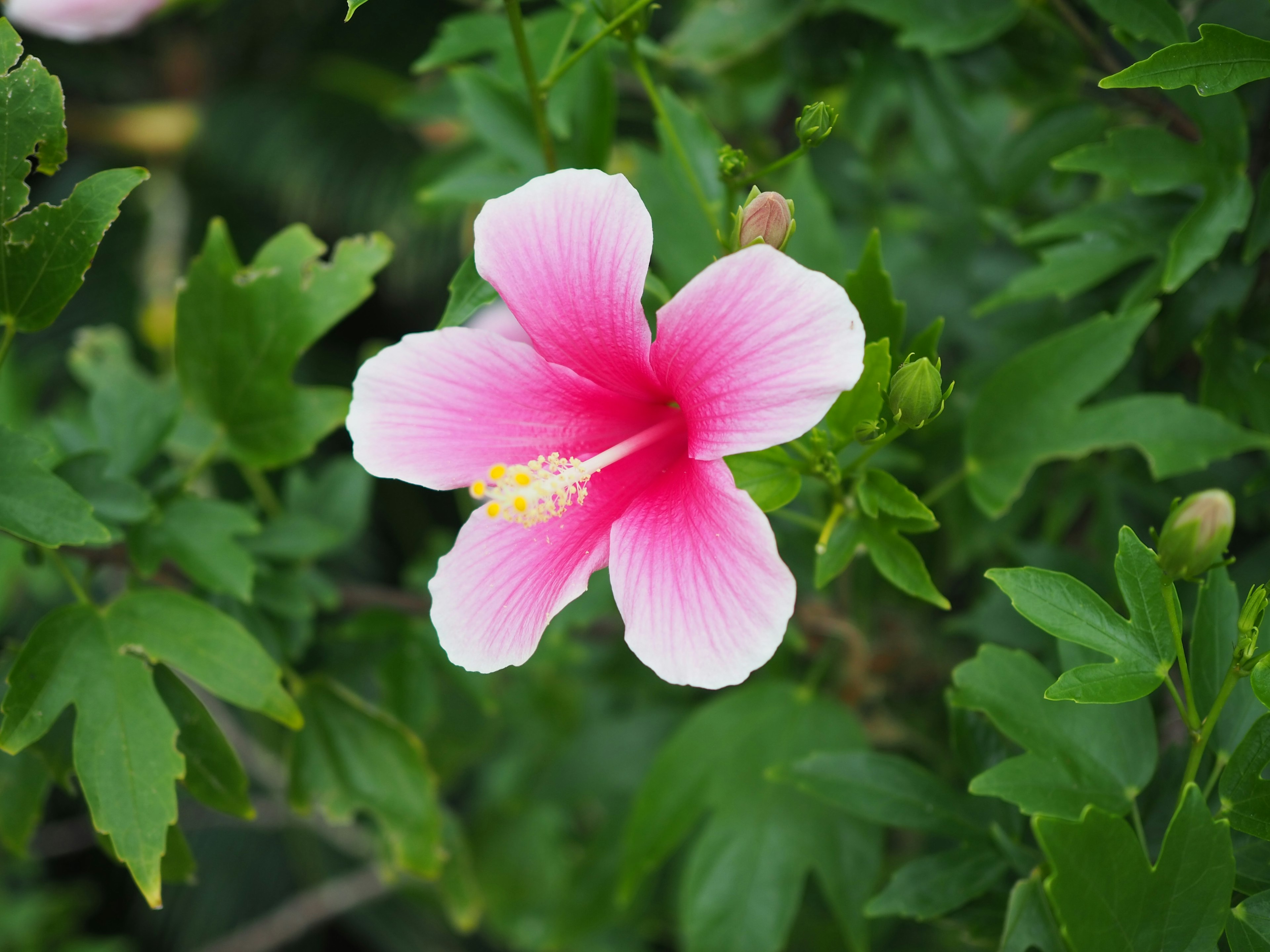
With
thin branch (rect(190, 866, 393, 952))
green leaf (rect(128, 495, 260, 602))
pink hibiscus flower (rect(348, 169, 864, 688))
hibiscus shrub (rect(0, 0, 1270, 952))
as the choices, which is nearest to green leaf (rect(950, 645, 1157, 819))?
hibiscus shrub (rect(0, 0, 1270, 952))

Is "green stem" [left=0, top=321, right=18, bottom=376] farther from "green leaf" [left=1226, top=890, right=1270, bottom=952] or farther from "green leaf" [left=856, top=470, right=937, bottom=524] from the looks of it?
"green leaf" [left=1226, top=890, right=1270, bottom=952]

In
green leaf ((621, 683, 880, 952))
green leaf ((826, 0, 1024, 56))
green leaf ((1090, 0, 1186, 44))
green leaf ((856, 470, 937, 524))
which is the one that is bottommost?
green leaf ((621, 683, 880, 952))

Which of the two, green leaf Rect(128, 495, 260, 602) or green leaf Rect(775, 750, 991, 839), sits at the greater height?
green leaf Rect(128, 495, 260, 602)

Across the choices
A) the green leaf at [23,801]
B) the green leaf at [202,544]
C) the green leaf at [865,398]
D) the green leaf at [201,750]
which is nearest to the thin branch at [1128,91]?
the green leaf at [865,398]

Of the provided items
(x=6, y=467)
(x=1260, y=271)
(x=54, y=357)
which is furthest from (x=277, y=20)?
(x=1260, y=271)

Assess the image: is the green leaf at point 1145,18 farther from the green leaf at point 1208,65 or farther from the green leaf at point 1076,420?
the green leaf at point 1076,420

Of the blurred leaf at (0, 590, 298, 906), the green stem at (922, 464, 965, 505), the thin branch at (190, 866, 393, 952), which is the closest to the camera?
the blurred leaf at (0, 590, 298, 906)

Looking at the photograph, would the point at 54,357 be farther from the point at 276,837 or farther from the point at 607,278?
the point at 607,278
